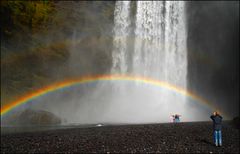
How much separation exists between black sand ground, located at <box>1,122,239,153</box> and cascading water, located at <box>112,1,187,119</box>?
93.4 ft

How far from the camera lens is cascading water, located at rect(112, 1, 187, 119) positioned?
4972 centimetres

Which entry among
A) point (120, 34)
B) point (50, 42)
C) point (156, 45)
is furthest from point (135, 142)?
point (120, 34)

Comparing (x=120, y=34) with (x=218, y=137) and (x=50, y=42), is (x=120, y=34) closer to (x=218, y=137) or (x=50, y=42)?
(x=50, y=42)

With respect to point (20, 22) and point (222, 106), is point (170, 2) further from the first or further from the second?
point (20, 22)

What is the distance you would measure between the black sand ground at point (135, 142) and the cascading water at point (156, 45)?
28.5 metres

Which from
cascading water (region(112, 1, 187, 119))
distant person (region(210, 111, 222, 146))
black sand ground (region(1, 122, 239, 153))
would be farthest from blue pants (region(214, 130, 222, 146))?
cascading water (region(112, 1, 187, 119))

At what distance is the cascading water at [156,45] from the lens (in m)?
49.7

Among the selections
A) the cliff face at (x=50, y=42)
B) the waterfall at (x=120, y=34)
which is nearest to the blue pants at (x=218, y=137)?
the cliff face at (x=50, y=42)

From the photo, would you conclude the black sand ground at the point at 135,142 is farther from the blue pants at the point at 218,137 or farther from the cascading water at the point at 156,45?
the cascading water at the point at 156,45

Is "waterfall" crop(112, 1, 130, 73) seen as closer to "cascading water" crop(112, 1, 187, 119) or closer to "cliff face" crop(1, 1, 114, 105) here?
"cascading water" crop(112, 1, 187, 119)

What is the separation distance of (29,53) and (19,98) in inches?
295

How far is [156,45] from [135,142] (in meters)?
35.2

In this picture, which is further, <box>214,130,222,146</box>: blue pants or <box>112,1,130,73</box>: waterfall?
<box>112,1,130,73</box>: waterfall

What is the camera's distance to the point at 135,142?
17438mm
